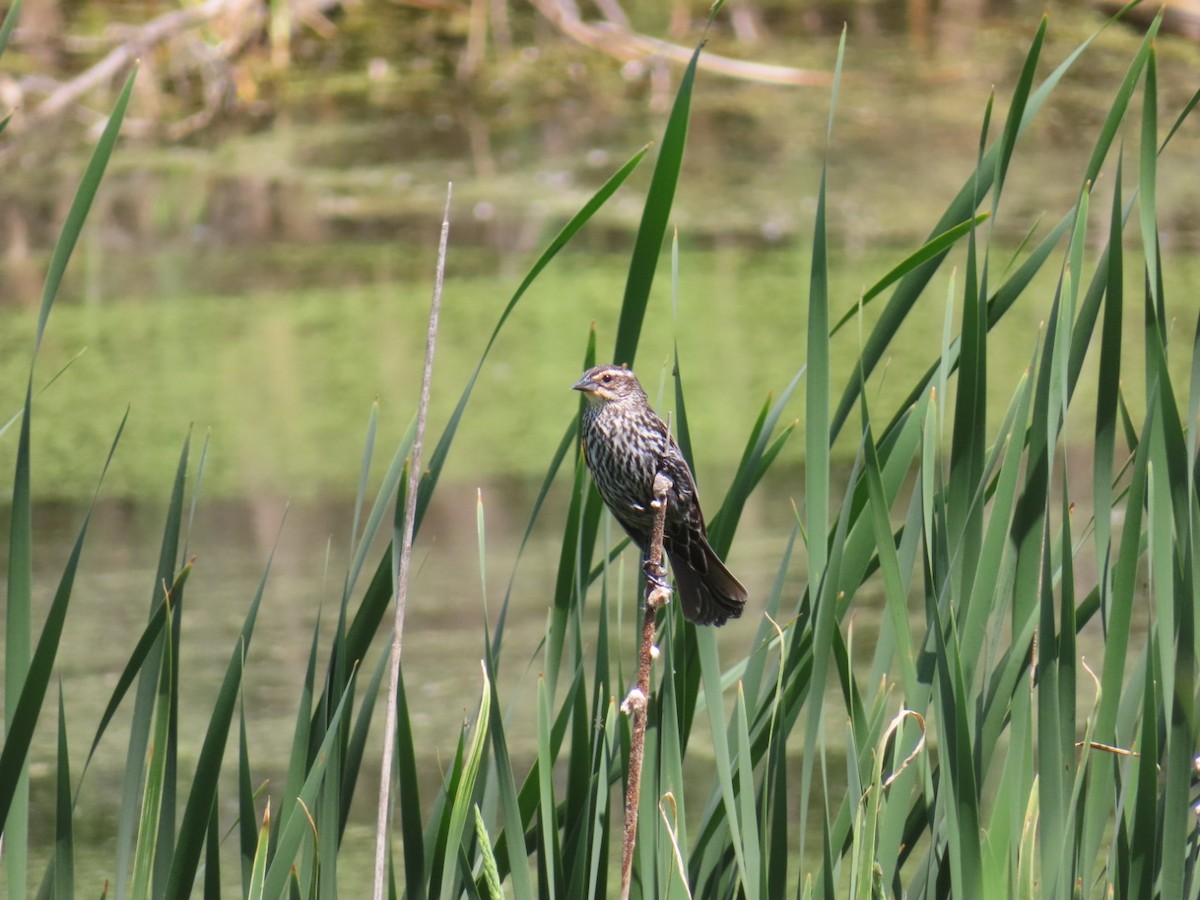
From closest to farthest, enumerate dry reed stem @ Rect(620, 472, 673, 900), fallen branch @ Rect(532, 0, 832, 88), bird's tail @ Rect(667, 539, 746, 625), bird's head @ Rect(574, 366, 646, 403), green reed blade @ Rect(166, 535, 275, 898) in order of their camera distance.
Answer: dry reed stem @ Rect(620, 472, 673, 900)
green reed blade @ Rect(166, 535, 275, 898)
bird's tail @ Rect(667, 539, 746, 625)
bird's head @ Rect(574, 366, 646, 403)
fallen branch @ Rect(532, 0, 832, 88)

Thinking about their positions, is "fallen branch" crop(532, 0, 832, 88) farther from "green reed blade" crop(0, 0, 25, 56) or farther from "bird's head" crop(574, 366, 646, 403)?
"green reed blade" crop(0, 0, 25, 56)

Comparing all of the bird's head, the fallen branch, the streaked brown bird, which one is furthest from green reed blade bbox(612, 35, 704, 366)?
the fallen branch

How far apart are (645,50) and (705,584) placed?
404cm

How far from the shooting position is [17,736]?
100cm

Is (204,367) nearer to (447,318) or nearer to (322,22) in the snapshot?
(447,318)

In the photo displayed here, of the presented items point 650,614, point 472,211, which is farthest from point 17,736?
point 472,211

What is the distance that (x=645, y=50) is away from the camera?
4996 mm

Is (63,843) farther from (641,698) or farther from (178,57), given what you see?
(178,57)

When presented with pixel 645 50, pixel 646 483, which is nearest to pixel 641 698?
pixel 646 483

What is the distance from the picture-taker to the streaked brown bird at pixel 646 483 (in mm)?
1174

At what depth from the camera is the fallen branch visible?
195 inches

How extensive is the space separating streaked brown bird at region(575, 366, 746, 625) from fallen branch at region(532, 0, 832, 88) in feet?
12.2

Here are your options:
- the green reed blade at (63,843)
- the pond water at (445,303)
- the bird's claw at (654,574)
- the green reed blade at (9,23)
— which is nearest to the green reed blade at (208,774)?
the green reed blade at (63,843)

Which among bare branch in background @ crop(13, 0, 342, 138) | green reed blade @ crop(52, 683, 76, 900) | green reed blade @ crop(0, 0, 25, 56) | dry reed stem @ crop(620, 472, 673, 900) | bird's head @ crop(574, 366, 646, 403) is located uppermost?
bare branch in background @ crop(13, 0, 342, 138)
